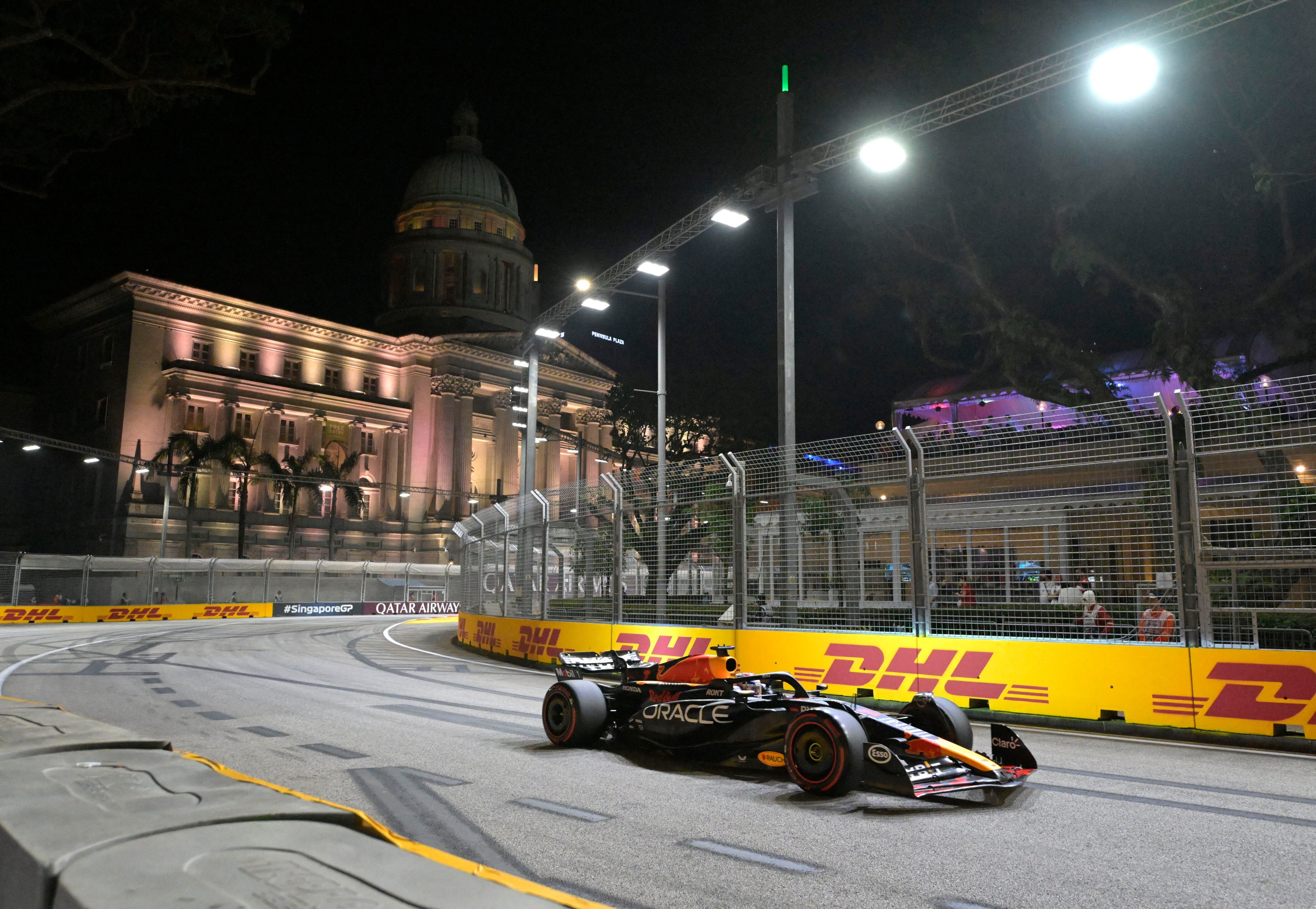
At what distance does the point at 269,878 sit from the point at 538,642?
15.2m

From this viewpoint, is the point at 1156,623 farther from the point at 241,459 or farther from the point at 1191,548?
the point at 241,459

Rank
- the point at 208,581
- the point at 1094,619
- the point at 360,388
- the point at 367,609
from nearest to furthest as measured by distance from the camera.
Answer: the point at 1094,619
the point at 208,581
the point at 367,609
the point at 360,388

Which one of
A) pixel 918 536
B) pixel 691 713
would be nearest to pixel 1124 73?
pixel 918 536

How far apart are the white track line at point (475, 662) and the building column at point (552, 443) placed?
173 ft

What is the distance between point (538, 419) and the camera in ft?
257

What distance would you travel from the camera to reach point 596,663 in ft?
31.1

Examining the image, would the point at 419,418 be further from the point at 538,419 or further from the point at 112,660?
the point at 112,660

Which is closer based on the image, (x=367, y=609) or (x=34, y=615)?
(x=34, y=615)

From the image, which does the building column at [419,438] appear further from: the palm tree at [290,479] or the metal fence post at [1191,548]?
the metal fence post at [1191,548]

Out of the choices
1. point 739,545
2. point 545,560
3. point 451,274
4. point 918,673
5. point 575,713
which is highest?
point 451,274

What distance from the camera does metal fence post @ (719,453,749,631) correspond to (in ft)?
42.1

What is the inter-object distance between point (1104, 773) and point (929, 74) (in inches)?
745

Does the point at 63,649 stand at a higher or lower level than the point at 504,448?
lower

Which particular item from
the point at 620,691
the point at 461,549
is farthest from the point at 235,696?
the point at 461,549
